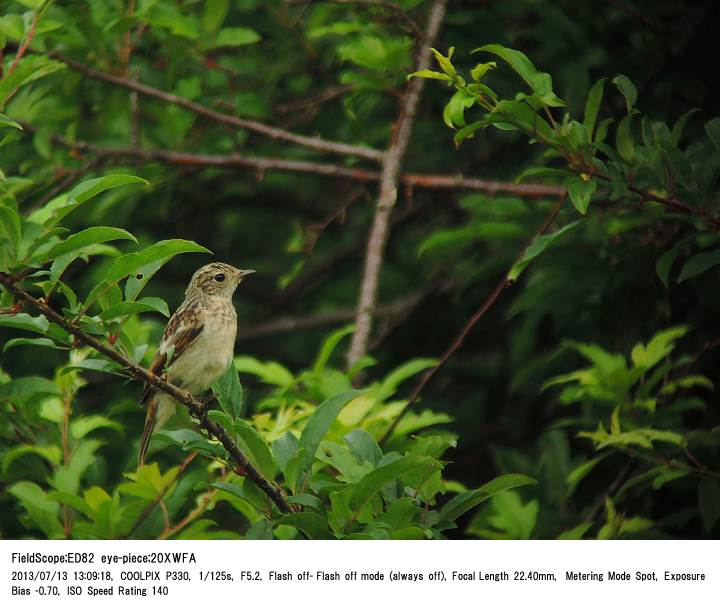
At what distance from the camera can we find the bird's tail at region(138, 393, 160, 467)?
14.0ft

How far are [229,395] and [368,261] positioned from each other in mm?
1289

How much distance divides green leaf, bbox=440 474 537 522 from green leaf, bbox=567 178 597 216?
89 centimetres

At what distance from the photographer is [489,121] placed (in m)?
3.35

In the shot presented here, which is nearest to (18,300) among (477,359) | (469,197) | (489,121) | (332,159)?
(489,121)

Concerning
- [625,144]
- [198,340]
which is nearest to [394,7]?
[625,144]

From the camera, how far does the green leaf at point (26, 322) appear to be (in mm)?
2912

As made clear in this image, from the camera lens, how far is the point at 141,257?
9.84 feet

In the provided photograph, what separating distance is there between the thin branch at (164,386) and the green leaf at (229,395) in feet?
0.33

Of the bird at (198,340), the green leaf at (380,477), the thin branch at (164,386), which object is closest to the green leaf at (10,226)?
the thin branch at (164,386)

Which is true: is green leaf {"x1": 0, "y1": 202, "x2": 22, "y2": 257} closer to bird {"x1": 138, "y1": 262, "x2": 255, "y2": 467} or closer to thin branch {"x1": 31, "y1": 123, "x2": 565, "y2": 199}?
bird {"x1": 138, "y1": 262, "x2": 255, "y2": 467}

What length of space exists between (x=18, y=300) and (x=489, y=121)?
5.10 feet

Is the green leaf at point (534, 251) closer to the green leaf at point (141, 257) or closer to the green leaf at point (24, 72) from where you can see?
the green leaf at point (141, 257)

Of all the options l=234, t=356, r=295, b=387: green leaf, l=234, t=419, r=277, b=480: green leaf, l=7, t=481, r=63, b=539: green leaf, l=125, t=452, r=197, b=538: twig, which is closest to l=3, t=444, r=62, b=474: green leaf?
l=7, t=481, r=63, b=539: green leaf

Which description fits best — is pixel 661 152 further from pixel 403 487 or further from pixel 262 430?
pixel 262 430
